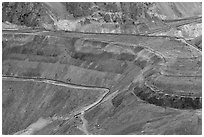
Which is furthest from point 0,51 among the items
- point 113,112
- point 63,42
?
point 113,112

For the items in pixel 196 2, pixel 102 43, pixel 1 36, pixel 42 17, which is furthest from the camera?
pixel 196 2

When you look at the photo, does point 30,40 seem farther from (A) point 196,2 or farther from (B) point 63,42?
(A) point 196,2

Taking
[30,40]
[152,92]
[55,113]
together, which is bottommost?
[55,113]

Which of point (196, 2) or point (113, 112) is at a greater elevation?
point (196, 2)

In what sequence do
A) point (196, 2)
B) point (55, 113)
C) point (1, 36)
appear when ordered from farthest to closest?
point (196, 2)
point (1, 36)
point (55, 113)

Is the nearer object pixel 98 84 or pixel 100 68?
pixel 98 84

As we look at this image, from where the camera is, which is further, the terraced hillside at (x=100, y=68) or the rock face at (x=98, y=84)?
the terraced hillside at (x=100, y=68)

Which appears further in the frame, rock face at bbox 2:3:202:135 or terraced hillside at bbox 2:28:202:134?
terraced hillside at bbox 2:28:202:134

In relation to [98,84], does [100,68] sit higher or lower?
higher
